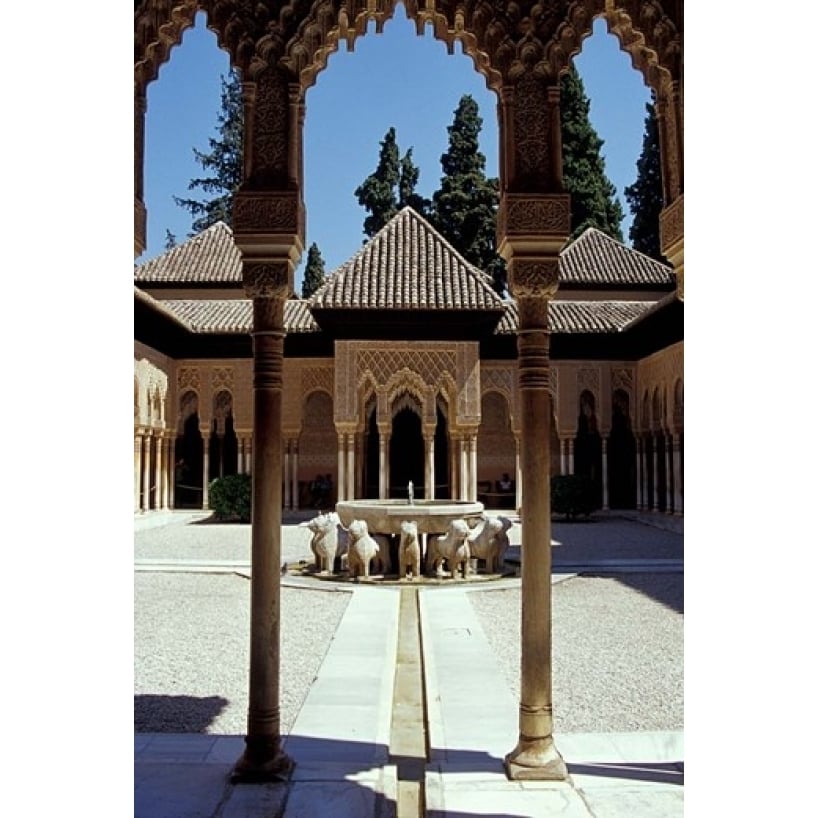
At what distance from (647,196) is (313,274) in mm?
17011

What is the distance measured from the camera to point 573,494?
21.4 meters

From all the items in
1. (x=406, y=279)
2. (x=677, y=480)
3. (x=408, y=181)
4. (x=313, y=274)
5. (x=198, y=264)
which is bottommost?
(x=677, y=480)

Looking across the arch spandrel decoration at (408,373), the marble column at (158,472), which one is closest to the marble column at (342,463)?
the arch spandrel decoration at (408,373)

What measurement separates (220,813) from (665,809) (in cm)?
207

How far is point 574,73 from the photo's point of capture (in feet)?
124

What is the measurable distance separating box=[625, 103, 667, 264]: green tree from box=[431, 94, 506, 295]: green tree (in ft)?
23.5

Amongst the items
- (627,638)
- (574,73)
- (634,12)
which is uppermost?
(574,73)

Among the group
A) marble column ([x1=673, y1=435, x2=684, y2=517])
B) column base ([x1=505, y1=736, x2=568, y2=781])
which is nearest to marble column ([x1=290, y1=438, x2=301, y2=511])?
marble column ([x1=673, y1=435, x2=684, y2=517])

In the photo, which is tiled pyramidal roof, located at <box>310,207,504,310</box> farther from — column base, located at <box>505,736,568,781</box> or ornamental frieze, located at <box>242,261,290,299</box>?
column base, located at <box>505,736,568,781</box>

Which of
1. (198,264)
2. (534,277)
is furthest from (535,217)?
(198,264)

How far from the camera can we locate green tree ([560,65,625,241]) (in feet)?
119

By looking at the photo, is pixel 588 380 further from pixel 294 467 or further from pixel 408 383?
pixel 294 467
